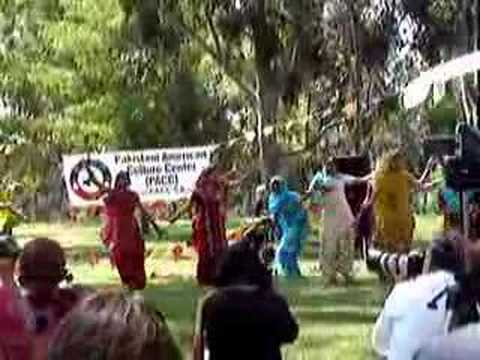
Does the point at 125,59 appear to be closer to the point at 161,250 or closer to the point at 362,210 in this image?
the point at 161,250

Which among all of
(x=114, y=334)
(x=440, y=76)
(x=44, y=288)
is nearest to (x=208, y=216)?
(x=440, y=76)

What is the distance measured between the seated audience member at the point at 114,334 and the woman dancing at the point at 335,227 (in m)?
13.1

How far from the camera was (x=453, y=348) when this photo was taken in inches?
130

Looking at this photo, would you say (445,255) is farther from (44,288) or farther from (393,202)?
(393,202)

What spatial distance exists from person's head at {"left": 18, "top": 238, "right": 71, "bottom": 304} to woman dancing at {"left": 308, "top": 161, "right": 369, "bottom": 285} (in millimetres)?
10267

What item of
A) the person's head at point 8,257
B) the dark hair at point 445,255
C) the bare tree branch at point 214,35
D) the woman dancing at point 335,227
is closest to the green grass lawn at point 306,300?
the woman dancing at point 335,227

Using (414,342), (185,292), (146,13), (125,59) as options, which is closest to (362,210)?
(185,292)

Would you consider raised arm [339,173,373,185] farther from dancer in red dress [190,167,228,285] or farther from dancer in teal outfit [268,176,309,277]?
dancer in red dress [190,167,228,285]

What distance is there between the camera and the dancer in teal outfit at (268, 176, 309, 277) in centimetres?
1739

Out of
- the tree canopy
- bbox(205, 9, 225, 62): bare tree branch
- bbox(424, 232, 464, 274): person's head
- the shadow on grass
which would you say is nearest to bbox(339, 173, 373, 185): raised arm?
the shadow on grass

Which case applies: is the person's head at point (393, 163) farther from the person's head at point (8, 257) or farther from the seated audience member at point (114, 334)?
the seated audience member at point (114, 334)

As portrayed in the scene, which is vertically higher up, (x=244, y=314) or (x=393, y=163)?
(x=393, y=163)

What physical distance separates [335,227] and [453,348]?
13436 millimetres

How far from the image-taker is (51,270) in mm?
6289
